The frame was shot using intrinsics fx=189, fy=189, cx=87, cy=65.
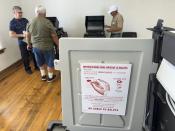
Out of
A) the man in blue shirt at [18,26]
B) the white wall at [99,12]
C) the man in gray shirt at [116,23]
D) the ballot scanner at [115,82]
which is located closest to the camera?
the ballot scanner at [115,82]

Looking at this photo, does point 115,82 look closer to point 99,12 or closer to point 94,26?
point 94,26

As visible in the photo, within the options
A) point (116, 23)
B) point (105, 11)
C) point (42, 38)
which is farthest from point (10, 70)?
point (105, 11)

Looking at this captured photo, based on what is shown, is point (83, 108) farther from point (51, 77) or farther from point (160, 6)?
point (160, 6)

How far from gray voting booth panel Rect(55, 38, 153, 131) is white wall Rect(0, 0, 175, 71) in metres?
3.49

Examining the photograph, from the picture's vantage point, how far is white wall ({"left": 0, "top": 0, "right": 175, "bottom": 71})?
4441 mm

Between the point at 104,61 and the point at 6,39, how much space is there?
11.7ft

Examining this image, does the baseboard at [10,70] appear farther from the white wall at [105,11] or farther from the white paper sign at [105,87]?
the white paper sign at [105,87]

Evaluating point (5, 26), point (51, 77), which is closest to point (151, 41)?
point (51, 77)

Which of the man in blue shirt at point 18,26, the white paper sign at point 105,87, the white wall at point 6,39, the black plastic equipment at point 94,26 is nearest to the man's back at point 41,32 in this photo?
the man in blue shirt at point 18,26

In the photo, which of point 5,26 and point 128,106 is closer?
point 128,106

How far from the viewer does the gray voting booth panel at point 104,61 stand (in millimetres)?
963

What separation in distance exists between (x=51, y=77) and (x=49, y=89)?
0.36 meters

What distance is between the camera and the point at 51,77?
11.3 ft

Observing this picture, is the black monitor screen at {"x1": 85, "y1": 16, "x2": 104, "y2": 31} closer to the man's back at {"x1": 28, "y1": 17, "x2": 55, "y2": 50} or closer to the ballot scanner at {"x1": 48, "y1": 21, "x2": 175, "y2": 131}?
the man's back at {"x1": 28, "y1": 17, "x2": 55, "y2": 50}
